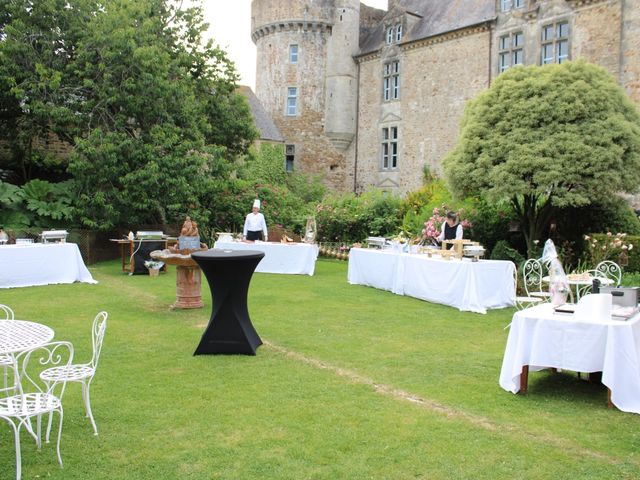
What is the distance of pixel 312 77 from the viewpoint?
34438mm

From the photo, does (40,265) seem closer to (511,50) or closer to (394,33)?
(511,50)

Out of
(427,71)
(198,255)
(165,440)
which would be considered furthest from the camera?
(427,71)

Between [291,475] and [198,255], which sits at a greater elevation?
[198,255]

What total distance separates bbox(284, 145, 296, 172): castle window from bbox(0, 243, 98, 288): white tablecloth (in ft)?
71.3

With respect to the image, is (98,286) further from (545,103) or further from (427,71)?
(427,71)

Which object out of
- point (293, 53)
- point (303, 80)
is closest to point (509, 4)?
point (303, 80)

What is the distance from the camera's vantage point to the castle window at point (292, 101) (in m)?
34.8

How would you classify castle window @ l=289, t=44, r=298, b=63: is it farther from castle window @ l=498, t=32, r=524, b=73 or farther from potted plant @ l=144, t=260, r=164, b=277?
potted plant @ l=144, t=260, r=164, b=277

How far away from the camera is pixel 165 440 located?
4801 mm

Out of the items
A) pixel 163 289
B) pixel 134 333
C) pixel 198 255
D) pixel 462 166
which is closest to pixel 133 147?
pixel 163 289

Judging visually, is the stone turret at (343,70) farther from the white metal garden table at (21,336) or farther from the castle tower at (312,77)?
the white metal garden table at (21,336)

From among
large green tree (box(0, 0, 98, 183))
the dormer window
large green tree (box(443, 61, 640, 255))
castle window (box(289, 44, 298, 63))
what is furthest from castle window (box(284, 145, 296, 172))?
large green tree (box(443, 61, 640, 255))

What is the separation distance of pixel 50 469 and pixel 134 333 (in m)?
4.56

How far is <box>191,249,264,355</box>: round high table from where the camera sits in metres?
7.44
